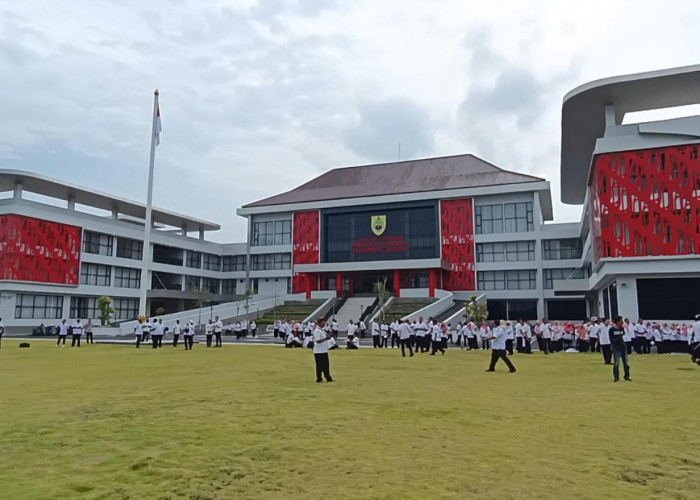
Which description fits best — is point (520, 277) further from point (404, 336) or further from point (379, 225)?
point (404, 336)

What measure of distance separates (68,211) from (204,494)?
165ft

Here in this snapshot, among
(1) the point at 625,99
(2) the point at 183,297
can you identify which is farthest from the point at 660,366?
(2) the point at 183,297

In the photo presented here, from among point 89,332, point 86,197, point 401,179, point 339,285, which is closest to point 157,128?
point 89,332

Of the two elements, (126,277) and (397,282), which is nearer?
(397,282)

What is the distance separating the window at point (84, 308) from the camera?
1989 inches

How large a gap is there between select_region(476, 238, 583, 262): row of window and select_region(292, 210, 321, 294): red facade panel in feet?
57.2

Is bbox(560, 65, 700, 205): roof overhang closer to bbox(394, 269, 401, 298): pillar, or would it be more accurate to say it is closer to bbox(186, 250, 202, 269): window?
bbox(394, 269, 401, 298): pillar

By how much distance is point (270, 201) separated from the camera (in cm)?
6488

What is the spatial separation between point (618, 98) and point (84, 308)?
156ft

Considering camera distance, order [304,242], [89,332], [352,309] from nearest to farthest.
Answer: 1. [89,332]
2. [352,309]
3. [304,242]

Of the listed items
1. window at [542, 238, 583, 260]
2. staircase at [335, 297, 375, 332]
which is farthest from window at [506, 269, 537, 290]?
staircase at [335, 297, 375, 332]

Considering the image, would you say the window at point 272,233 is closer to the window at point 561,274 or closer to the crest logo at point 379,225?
the crest logo at point 379,225

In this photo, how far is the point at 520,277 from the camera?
5366cm

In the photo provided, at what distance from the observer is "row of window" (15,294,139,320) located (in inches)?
1788
